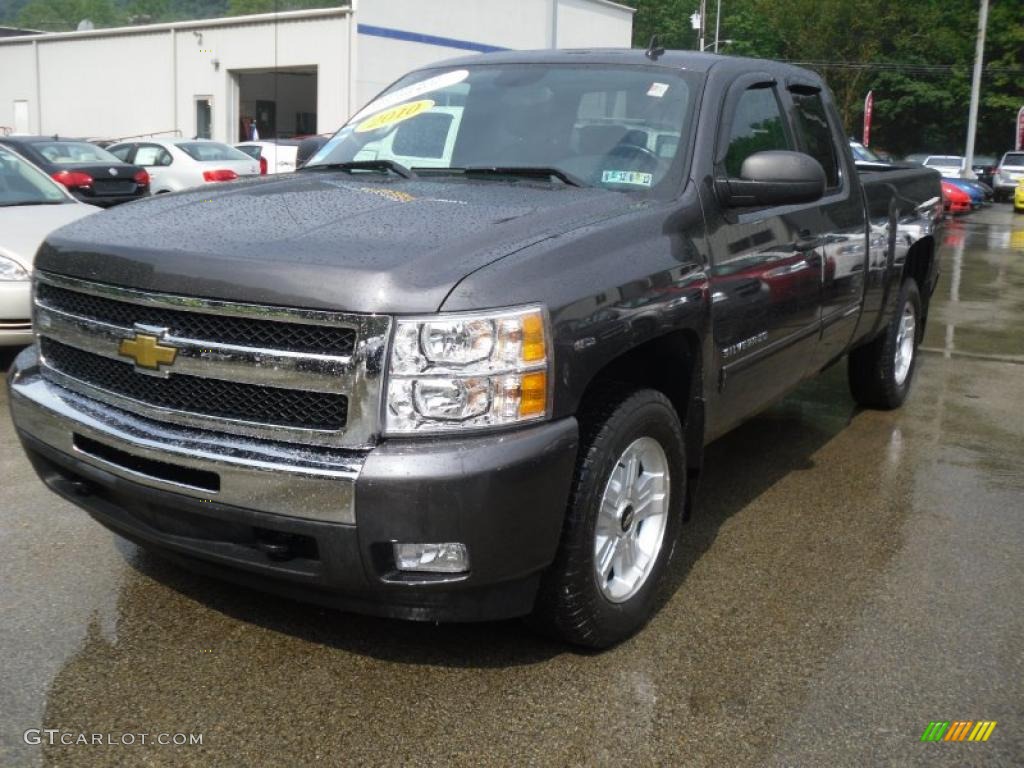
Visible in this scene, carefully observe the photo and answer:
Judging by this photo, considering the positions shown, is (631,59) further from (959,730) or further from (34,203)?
(34,203)

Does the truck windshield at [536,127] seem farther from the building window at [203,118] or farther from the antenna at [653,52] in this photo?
the building window at [203,118]

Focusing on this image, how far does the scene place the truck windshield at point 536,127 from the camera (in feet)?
12.7

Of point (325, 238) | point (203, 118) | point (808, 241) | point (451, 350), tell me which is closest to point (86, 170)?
point (808, 241)

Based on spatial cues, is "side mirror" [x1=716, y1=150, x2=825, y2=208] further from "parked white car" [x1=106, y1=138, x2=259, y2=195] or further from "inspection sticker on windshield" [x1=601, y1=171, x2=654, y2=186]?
"parked white car" [x1=106, y1=138, x2=259, y2=195]

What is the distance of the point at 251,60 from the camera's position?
34.2 m

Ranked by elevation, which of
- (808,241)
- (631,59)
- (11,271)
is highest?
(631,59)

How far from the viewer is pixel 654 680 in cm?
323

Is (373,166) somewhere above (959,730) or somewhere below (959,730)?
above

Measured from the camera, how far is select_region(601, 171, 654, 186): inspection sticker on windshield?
3.78 metres

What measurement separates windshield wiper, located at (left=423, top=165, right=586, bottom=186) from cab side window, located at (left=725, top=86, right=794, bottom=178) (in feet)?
2.01

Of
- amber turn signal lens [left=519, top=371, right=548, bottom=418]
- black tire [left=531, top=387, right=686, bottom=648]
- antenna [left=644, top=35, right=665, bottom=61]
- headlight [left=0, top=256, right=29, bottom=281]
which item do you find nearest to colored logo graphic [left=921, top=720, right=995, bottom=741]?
black tire [left=531, top=387, right=686, bottom=648]

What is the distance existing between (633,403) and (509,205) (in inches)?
28.1

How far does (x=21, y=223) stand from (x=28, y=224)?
0.17 ft

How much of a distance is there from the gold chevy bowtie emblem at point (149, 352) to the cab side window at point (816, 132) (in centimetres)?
305
